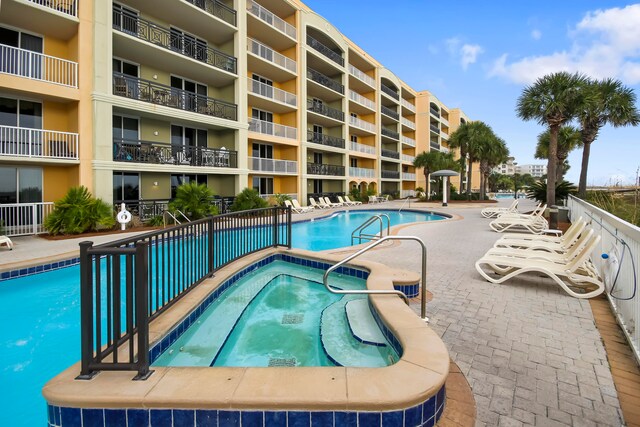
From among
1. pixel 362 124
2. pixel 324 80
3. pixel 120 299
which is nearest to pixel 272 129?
pixel 324 80

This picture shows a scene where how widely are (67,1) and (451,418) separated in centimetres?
1717

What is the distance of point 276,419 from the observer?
2225 mm

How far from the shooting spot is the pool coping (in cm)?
222

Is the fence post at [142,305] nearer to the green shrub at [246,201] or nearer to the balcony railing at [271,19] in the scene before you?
the green shrub at [246,201]

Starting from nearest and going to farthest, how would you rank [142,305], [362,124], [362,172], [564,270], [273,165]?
[142,305]
[564,270]
[273,165]
[362,124]
[362,172]

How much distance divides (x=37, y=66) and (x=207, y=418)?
14.6m

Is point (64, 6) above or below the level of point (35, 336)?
above

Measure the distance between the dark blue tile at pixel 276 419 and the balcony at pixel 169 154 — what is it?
45.8ft

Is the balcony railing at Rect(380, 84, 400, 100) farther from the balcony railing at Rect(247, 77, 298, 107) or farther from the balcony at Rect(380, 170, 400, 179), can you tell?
the balcony railing at Rect(247, 77, 298, 107)

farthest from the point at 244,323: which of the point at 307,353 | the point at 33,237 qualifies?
the point at 33,237

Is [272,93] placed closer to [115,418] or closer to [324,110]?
[324,110]

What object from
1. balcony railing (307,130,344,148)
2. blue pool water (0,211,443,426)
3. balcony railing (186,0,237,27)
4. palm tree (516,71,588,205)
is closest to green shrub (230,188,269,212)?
balcony railing (186,0,237,27)

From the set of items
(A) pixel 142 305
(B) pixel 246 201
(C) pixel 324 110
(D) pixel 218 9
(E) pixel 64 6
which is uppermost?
(D) pixel 218 9

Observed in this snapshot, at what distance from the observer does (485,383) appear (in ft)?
9.55
